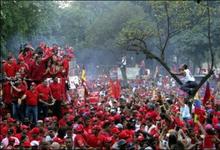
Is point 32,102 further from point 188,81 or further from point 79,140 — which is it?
point 79,140

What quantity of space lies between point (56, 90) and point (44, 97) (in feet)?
1.77

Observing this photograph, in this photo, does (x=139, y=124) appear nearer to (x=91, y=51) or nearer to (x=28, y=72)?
(x=28, y=72)

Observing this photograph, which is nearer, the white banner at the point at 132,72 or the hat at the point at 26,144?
the hat at the point at 26,144

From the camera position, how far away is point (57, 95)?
689 inches

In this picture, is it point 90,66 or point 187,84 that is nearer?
point 187,84

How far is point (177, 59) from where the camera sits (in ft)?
209

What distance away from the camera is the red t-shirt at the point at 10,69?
16922 mm

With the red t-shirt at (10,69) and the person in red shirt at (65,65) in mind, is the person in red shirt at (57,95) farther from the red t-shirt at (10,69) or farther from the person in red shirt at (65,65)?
the red t-shirt at (10,69)

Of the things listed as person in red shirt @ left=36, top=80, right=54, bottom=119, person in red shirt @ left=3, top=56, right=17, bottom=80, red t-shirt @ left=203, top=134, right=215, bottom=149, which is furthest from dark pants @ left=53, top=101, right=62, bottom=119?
red t-shirt @ left=203, top=134, right=215, bottom=149

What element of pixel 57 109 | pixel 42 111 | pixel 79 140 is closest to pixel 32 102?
pixel 42 111

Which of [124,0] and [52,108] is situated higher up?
[124,0]

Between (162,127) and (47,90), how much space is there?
497 centimetres

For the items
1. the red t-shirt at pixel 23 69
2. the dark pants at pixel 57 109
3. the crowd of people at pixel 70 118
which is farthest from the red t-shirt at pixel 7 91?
the dark pants at pixel 57 109

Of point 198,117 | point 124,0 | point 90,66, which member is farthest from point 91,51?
point 198,117
